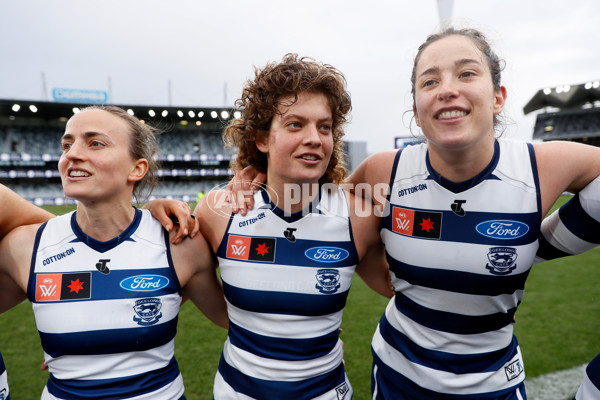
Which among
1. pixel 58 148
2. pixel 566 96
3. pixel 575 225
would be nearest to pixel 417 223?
pixel 575 225

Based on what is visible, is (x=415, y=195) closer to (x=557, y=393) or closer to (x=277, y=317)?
(x=277, y=317)

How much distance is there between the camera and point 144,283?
1.50 meters

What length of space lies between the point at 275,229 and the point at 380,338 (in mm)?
750

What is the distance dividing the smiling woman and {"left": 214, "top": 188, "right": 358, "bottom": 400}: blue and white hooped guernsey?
23cm

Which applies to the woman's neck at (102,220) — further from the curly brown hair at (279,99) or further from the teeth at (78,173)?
the curly brown hair at (279,99)

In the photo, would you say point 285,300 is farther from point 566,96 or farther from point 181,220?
point 566,96

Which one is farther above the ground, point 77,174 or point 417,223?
point 77,174

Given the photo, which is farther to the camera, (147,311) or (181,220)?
(181,220)

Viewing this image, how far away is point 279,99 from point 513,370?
1553mm

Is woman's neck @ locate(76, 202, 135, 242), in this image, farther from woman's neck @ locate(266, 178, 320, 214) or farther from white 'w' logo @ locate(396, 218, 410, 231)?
white 'w' logo @ locate(396, 218, 410, 231)

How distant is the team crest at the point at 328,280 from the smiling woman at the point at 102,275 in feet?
1.85

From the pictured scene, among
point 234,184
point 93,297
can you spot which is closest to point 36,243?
point 93,297

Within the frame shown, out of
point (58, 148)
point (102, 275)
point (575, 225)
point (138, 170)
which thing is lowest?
point (58, 148)

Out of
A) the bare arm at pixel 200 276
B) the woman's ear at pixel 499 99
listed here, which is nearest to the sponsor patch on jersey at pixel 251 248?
the bare arm at pixel 200 276
